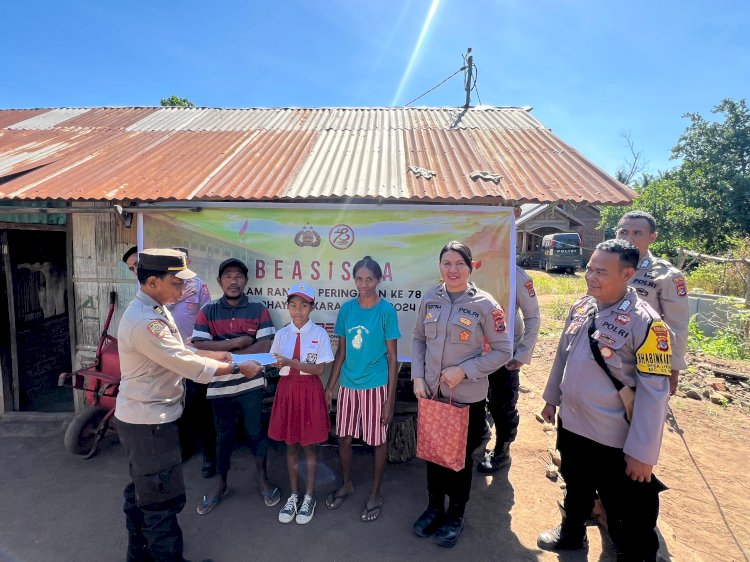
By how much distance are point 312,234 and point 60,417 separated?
3729mm

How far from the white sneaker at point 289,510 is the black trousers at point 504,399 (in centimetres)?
181

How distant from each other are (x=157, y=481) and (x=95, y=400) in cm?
203

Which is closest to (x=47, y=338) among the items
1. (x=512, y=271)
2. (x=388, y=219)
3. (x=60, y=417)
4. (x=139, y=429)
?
(x=60, y=417)

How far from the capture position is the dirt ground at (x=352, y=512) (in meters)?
2.69

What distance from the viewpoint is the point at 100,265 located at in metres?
4.12

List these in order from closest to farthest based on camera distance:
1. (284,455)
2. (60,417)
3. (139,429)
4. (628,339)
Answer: (628,339)
(139,429)
(284,455)
(60,417)

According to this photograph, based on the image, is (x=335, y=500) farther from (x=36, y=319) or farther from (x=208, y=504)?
(x=36, y=319)

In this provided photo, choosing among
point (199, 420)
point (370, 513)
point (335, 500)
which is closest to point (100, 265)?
point (199, 420)

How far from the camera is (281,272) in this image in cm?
349

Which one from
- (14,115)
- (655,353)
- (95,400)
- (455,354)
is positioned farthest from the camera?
(14,115)

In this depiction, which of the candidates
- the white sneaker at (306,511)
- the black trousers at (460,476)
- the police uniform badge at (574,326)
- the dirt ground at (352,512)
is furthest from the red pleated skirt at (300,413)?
the police uniform badge at (574,326)

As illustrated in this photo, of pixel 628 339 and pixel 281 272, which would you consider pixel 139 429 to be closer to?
pixel 281 272

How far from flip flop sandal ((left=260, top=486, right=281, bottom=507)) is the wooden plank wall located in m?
2.43

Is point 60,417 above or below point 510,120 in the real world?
below
